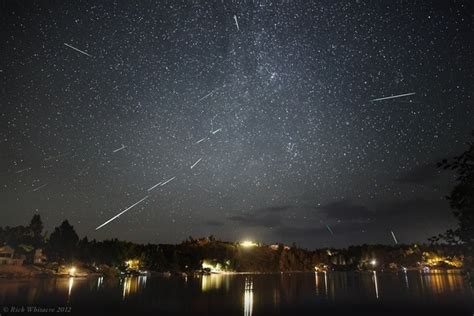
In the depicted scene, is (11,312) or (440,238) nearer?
(440,238)

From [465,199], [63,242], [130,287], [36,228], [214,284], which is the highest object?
[36,228]

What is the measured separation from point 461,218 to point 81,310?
36.8 m

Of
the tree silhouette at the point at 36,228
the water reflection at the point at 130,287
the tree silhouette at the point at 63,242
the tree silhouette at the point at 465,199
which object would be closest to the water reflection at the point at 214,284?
the water reflection at the point at 130,287

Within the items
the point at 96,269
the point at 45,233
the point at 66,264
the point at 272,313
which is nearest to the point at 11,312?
the point at 272,313

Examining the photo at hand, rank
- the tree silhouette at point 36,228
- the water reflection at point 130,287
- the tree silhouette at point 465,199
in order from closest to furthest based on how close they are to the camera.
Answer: the tree silhouette at point 465,199 < the water reflection at point 130,287 < the tree silhouette at point 36,228

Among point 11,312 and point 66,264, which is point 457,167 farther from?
point 66,264

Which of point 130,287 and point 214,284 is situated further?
point 214,284

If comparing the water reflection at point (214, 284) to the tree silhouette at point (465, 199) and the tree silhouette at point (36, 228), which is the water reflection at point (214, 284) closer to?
the tree silhouette at point (36, 228)

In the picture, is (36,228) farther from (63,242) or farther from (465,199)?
(465,199)

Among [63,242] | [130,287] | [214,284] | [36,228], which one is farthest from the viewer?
[36,228]

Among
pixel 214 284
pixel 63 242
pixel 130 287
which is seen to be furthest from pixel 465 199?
pixel 63 242

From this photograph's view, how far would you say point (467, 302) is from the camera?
52.5 meters

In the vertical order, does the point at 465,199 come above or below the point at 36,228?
below

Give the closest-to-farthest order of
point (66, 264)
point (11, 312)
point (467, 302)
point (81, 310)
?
Result: point (11, 312) → point (81, 310) → point (467, 302) → point (66, 264)
